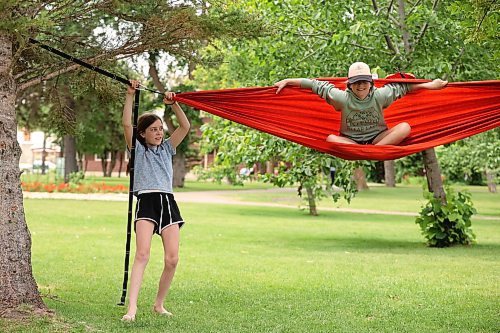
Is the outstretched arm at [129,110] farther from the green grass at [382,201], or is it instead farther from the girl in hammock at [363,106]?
the green grass at [382,201]

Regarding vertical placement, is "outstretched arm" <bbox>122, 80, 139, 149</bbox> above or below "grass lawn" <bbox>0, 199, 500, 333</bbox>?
above

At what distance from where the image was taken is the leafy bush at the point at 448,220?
12.0 meters

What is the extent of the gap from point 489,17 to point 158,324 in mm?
3951

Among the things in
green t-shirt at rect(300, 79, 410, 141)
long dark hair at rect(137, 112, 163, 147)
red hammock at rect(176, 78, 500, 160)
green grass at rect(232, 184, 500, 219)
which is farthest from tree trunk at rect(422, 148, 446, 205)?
green grass at rect(232, 184, 500, 219)

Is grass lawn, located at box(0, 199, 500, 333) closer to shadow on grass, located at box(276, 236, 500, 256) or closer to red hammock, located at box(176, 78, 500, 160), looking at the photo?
shadow on grass, located at box(276, 236, 500, 256)

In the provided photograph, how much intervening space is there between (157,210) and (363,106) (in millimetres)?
1587

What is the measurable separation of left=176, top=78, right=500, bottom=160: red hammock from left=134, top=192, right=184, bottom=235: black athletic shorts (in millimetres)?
722

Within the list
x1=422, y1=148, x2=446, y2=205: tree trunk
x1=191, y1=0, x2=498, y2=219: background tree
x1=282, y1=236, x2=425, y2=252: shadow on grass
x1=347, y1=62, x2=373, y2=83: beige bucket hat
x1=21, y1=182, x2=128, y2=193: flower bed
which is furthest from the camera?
x1=21, y1=182, x2=128, y2=193: flower bed

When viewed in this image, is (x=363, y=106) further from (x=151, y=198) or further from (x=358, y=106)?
(x=151, y=198)

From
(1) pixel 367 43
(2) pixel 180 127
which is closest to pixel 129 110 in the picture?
(2) pixel 180 127

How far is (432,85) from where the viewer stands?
225 inches

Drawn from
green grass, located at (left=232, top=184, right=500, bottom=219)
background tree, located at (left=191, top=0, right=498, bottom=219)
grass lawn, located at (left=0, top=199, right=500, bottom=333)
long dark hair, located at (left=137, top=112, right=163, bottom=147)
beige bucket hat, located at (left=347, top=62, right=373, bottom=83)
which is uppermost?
background tree, located at (left=191, top=0, right=498, bottom=219)

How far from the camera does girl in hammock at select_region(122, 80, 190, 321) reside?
5.50 metres

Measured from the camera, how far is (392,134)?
572cm
